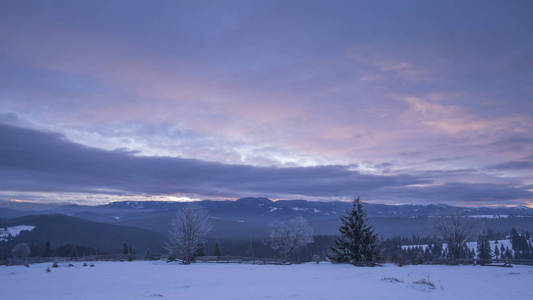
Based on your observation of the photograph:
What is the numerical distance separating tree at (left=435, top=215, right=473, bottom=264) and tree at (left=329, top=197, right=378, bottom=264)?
18292 millimetres

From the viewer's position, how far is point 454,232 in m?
48.3

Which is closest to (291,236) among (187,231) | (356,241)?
(187,231)

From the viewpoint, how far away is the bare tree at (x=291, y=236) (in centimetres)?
6837

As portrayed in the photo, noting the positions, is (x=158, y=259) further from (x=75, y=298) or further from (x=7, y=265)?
(x=75, y=298)

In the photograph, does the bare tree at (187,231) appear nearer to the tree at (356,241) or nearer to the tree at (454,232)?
the tree at (356,241)

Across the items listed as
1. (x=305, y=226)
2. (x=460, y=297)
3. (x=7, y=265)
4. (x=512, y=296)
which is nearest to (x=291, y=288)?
(x=460, y=297)

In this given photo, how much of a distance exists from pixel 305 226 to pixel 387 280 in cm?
5395

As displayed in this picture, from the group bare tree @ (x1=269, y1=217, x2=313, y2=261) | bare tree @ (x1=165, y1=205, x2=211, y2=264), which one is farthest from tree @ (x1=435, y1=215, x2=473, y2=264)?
bare tree @ (x1=165, y1=205, x2=211, y2=264)

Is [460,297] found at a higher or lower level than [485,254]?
higher

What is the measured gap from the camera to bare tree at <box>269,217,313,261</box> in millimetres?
68369

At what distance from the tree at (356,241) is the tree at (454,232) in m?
18.3

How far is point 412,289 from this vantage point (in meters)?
14.6

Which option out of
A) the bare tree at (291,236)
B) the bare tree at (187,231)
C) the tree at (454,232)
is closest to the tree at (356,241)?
the tree at (454,232)

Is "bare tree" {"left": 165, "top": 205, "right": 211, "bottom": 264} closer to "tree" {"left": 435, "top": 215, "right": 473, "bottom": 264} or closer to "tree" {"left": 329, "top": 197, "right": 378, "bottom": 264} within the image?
"tree" {"left": 329, "top": 197, "right": 378, "bottom": 264}
